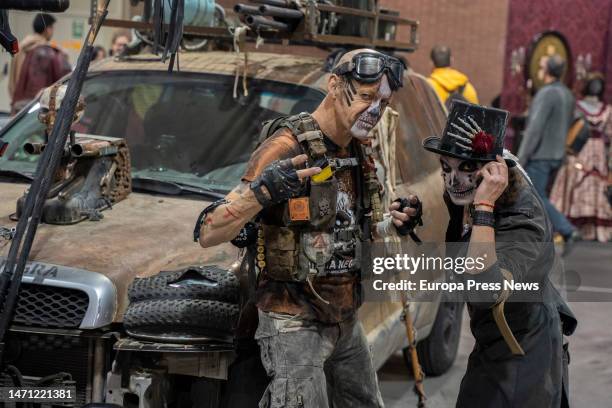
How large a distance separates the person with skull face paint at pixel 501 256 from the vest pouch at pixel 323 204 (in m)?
0.41

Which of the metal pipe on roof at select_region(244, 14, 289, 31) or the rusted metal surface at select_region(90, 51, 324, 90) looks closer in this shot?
the metal pipe on roof at select_region(244, 14, 289, 31)

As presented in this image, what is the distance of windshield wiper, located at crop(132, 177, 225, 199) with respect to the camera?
520 cm

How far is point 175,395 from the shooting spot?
14.1ft

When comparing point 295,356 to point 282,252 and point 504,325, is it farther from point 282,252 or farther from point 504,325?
point 504,325

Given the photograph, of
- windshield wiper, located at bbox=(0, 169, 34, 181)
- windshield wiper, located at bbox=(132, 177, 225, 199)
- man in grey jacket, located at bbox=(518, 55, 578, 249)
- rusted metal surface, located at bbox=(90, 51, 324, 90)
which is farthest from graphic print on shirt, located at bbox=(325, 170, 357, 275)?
man in grey jacket, located at bbox=(518, 55, 578, 249)

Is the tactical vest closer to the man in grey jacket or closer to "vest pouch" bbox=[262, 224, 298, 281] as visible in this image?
"vest pouch" bbox=[262, 224, 298, 281]

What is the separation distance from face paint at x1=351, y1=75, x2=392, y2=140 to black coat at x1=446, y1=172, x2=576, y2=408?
0.40 meters

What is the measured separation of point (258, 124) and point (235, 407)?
179 centimetres

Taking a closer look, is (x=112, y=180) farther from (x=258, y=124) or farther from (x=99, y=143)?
(x=258, y=124)

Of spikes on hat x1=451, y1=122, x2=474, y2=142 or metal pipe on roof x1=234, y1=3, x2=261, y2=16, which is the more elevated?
metal pipe on roof x1=234, y1=3, x2=261, y2=16

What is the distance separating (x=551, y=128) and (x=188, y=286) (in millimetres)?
7404

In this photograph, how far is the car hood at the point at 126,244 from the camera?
4188 millimetres

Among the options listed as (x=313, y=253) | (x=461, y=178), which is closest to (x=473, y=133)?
(x=461, y=178)

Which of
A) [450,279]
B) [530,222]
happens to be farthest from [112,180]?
[530,222]
